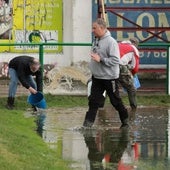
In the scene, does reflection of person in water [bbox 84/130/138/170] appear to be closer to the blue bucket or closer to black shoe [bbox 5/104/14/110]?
the blue bucket

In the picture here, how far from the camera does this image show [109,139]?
10.8 meters

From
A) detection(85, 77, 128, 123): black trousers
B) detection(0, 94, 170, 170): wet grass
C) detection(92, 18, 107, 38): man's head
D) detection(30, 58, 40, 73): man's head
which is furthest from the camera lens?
detection(30, 58, 40, 73): man's head

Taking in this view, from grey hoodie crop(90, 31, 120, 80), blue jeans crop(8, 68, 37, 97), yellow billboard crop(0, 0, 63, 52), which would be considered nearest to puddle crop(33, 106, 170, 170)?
blue jeans crop(8, 68, 37, 97)

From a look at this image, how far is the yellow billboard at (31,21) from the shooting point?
1855 cm

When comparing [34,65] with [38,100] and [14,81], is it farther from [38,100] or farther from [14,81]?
[14,81]

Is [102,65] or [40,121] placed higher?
[102,65]

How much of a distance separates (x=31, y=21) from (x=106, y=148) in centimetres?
900

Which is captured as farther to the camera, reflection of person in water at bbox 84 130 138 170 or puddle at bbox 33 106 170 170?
puddle at bbox 33 106 170 170

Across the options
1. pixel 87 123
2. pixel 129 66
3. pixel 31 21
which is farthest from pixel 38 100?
pixel 31 21

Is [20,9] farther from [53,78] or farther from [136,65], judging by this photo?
[136,65]

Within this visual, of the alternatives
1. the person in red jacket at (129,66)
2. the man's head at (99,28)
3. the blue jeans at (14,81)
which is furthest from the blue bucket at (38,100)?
the man's head at (99,28)

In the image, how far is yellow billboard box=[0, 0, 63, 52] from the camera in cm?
1855

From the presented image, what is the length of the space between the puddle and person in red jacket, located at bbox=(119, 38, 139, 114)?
40 cm

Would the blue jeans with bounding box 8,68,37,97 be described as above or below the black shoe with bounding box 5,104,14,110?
above
